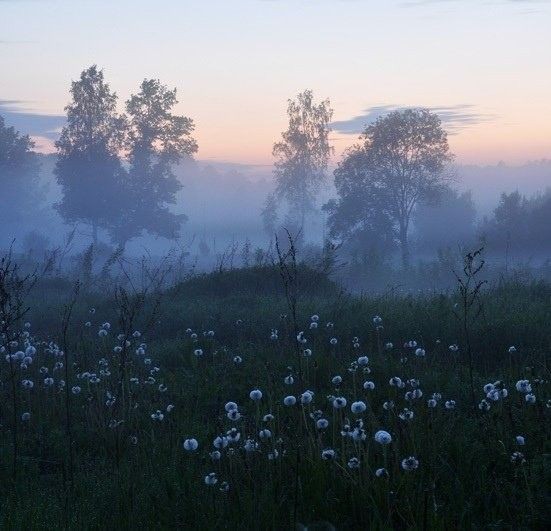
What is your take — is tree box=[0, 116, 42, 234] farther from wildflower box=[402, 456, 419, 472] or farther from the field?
wildflower box=[402, 456, 419, 472]

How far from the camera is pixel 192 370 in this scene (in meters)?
8.59

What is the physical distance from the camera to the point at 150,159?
1933 inches

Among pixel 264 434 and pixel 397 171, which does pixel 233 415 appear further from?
pixel 397 171

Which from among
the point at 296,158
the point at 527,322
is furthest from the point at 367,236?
the point at 527,322

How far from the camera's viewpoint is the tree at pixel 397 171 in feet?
152

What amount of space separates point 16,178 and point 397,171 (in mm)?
37050

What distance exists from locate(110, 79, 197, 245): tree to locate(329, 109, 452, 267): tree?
1245 centimetres

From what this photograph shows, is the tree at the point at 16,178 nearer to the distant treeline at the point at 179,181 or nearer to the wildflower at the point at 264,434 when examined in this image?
the distant treeline at the point at 179,181

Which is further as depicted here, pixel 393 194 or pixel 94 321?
pixel 393 194

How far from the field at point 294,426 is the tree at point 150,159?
3660 cm

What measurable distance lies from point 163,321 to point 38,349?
11.0 ft

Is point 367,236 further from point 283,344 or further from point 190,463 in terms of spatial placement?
point 190,463

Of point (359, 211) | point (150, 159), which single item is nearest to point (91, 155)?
point (150, 159)

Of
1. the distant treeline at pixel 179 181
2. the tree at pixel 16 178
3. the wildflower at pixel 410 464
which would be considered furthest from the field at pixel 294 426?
the tree at pixel 16 178
